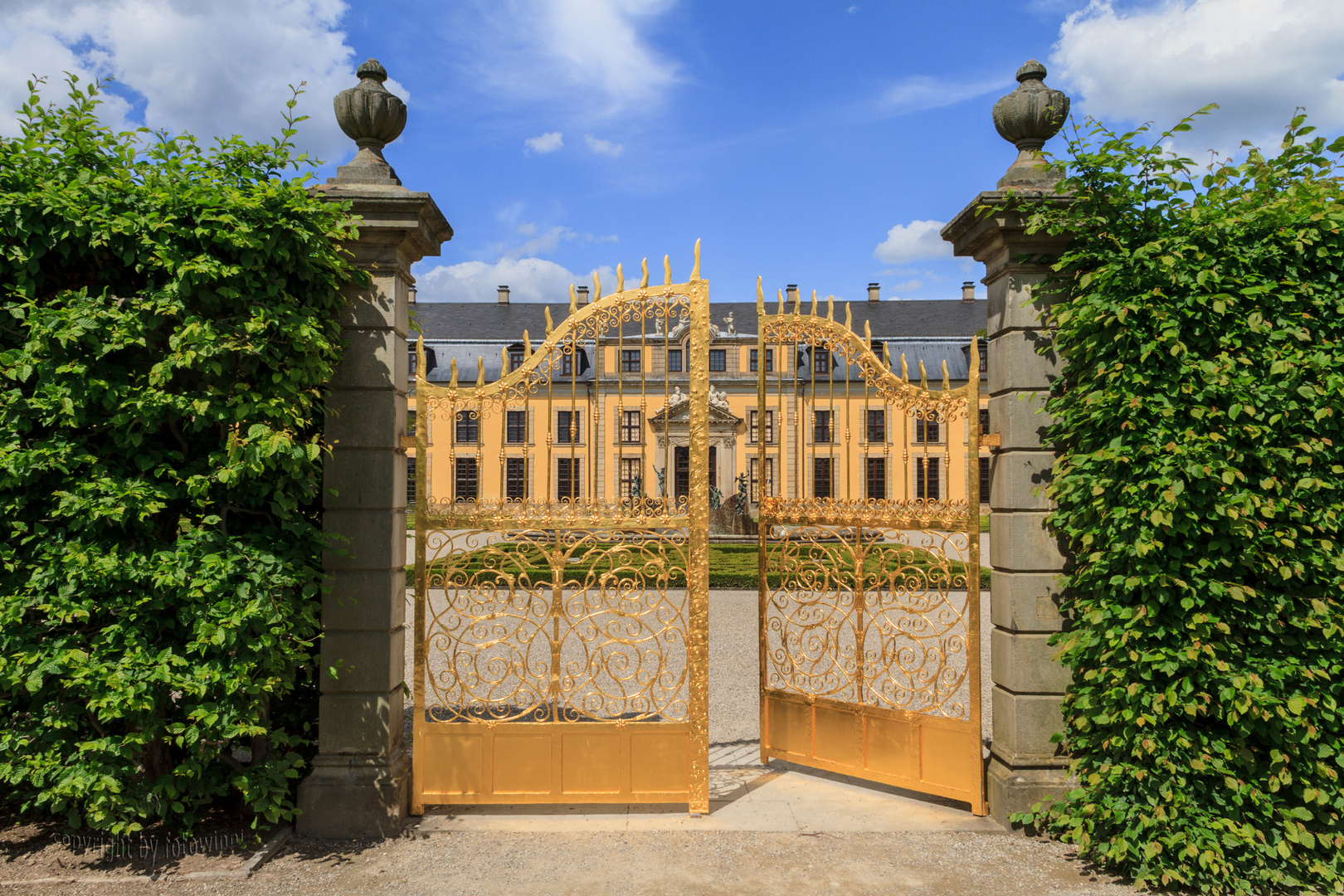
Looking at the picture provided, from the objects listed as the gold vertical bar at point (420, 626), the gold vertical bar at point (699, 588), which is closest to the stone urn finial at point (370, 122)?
the gold vertical bar at point (420, 626)

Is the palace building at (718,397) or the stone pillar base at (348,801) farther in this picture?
the palace building at (718,397)

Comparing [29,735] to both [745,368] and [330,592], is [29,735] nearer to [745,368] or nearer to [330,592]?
[330,592]

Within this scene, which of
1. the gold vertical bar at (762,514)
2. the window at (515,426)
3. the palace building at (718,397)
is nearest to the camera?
the gold vertical bar at (762,514)

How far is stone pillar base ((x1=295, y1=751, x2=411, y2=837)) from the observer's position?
3.86 metres

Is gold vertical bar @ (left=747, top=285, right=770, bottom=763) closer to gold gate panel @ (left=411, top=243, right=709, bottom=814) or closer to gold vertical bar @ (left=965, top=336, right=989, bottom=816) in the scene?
gold gate panel @ (left=411, top=243, right=709, bottom=814)

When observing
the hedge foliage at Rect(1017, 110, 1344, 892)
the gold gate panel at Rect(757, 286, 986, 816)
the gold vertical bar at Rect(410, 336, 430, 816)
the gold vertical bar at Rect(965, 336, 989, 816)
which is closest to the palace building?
the gold gate panel at Rect(757, 286, 986, 816)

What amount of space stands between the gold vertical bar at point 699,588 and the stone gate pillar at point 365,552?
59.8 inches

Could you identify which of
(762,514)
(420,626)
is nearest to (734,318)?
(762,514)

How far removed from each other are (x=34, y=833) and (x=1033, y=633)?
16.4 feet

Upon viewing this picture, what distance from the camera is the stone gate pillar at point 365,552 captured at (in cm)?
389

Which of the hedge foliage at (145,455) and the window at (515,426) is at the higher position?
the window at (515,426)

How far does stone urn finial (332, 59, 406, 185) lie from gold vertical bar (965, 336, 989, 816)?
330cm

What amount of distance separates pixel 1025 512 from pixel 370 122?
3.97 metres

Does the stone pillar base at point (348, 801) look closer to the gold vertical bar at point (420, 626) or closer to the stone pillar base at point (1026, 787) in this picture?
the gold vertical bar at point (420, 626)
